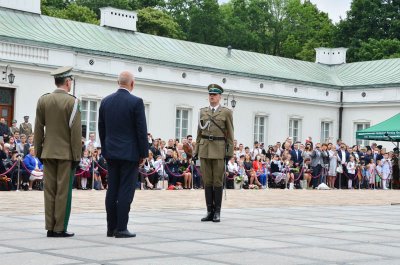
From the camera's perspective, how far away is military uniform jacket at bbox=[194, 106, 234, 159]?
1327 cm

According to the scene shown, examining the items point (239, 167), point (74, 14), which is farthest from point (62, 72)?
point (74, 14)

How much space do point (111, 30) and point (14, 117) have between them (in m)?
10.7

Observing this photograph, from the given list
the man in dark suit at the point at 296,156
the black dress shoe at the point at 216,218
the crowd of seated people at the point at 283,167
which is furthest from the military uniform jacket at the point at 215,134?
the man in dark suit at the point at 296,156

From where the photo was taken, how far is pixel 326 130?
50.6 meters

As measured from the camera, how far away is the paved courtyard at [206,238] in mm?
8477

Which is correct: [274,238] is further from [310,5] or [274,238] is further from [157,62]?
[310,5]

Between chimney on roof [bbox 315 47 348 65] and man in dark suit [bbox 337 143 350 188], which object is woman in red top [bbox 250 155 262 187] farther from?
chimney on roof [bbox 315 47 348 65]

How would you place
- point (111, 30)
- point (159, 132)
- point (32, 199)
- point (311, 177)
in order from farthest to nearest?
point (111, 30), point (159, 132), point (311, 177), point (32, 199)

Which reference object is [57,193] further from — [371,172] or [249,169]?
[371,172]

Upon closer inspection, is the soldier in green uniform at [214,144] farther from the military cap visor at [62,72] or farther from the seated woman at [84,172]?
the seated woman at [84,172]

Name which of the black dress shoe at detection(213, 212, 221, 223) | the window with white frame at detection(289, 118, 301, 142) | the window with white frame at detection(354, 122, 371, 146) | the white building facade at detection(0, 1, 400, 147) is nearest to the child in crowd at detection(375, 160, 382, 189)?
the white building facade at detection(0, 1, 400, 147)

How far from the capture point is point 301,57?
3061 inches

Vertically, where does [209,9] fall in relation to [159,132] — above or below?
above

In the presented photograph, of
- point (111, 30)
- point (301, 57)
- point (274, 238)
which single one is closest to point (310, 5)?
point (301, 57)
